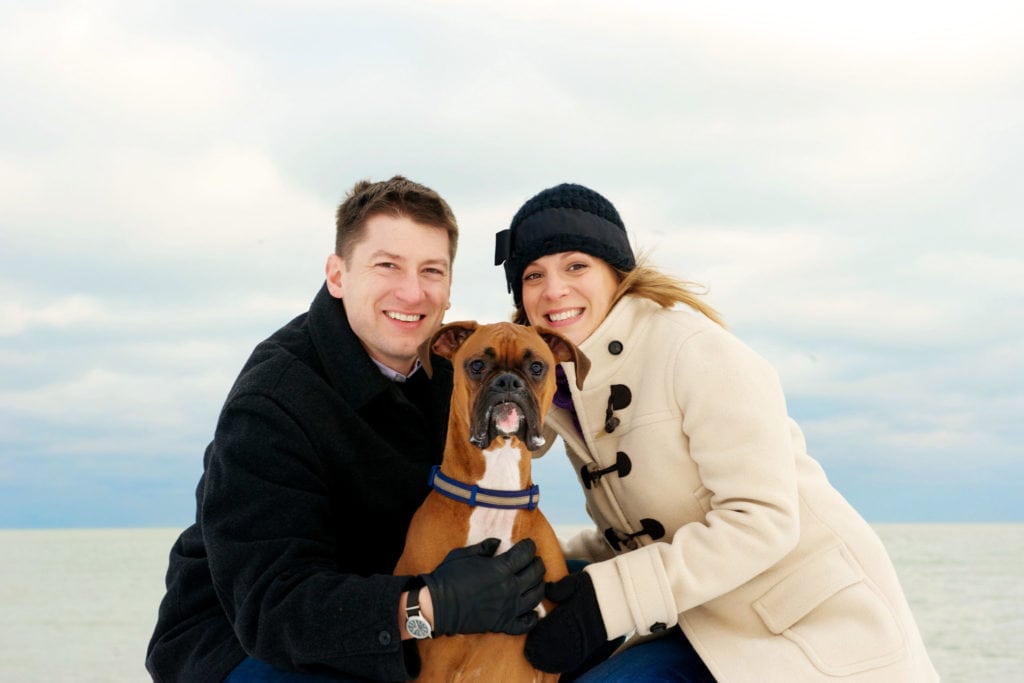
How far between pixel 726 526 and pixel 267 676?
1.89 meters

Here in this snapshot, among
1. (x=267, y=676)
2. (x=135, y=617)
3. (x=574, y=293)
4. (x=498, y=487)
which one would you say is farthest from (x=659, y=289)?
(x=135, y=617)

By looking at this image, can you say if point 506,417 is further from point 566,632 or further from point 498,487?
point 566,632

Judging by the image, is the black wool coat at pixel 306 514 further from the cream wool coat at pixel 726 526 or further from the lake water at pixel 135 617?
the lake water at pixel 135 617

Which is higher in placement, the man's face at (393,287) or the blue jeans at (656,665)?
the man's face at (393,287)

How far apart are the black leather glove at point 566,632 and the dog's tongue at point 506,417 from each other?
0.63 m

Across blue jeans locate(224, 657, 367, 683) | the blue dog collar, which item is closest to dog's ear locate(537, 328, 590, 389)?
the blue dog collar

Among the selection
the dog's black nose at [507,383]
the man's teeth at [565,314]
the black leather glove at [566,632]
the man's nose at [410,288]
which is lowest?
the black leather glove at [566,632]

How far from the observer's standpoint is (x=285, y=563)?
338 cm

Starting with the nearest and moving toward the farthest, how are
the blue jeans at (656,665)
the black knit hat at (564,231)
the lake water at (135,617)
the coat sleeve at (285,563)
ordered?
1. the coat sleeve at (285,563)
2. the blue jeans at (656,665)
3. the black knit hat at (564,231)
4. the lake water at (135,617)

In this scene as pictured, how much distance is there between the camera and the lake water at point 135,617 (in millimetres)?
12641

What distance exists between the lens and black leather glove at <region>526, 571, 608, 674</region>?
3297 mm

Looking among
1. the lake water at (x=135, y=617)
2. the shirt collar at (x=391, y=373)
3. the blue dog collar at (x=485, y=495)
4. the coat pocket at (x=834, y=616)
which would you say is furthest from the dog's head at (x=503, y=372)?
the lake water at (x=135, y=617)

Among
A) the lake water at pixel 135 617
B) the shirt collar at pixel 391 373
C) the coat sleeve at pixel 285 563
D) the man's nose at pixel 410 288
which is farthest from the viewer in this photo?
the lake water at pixel 135 617

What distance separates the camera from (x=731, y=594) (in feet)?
12.0
